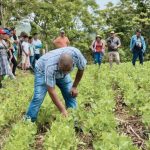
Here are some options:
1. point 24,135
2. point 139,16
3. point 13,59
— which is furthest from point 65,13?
point 24,135

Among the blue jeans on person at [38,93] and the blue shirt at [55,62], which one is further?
the blue jeans on person at [38,93]

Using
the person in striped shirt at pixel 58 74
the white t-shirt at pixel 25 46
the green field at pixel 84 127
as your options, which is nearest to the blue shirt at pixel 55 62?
the person in striped shirt at pixel 58 74

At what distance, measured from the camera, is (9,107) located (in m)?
8.27

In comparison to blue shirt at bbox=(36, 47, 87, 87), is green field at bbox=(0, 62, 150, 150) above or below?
below

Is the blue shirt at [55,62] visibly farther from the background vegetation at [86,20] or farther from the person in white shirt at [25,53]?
the background vegetation at [86,20]

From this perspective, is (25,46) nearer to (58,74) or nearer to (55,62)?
(58,74)

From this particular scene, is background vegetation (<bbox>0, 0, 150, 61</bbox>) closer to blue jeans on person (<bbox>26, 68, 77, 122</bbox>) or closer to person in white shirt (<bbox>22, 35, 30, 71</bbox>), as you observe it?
person in white shirt (<bbox>22, 35, 30, 71</bbox>)

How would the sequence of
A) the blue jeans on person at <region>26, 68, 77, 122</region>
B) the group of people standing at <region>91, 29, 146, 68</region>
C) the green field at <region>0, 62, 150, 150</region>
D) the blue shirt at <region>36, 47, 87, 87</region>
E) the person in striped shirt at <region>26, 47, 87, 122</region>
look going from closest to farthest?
the green field at <region>0, 62, 150, 150</region>
the person in striped shirt at <region>26, 47, 87, 122</region>
the blue shirt at <region>36, 47, 87, 87</region>
the blue jeans on person at <region>26, 68, 77, 122</region>
the group of people standing at <region>91, 29, 146, 68</region>

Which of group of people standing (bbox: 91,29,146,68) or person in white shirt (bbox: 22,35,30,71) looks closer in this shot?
person in white shirt (bbox: 22,35,30,71)

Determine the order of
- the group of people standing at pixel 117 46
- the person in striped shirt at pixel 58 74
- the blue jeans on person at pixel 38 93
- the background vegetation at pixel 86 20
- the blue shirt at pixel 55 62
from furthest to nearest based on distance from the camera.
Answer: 1. the background vegetation at pixel 86 20
2. the group of people standing at pixel 117 46
3. the blue jeans on person at pixel 38 93
4. the blue shirt at pixel 55 62
5. the person in striped shirt at pixel 58 74

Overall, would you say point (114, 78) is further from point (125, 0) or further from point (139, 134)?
point (125, 0)

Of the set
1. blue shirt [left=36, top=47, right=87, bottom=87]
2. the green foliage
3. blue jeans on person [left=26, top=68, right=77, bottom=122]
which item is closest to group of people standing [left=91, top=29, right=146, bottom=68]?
blue jeans on person [left=26, top=68, right=77, bottom=122]

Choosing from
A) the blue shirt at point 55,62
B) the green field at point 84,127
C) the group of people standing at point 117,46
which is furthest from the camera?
the group of people standing at point 117,46

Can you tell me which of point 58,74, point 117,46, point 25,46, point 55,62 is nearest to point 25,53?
point 25,46
